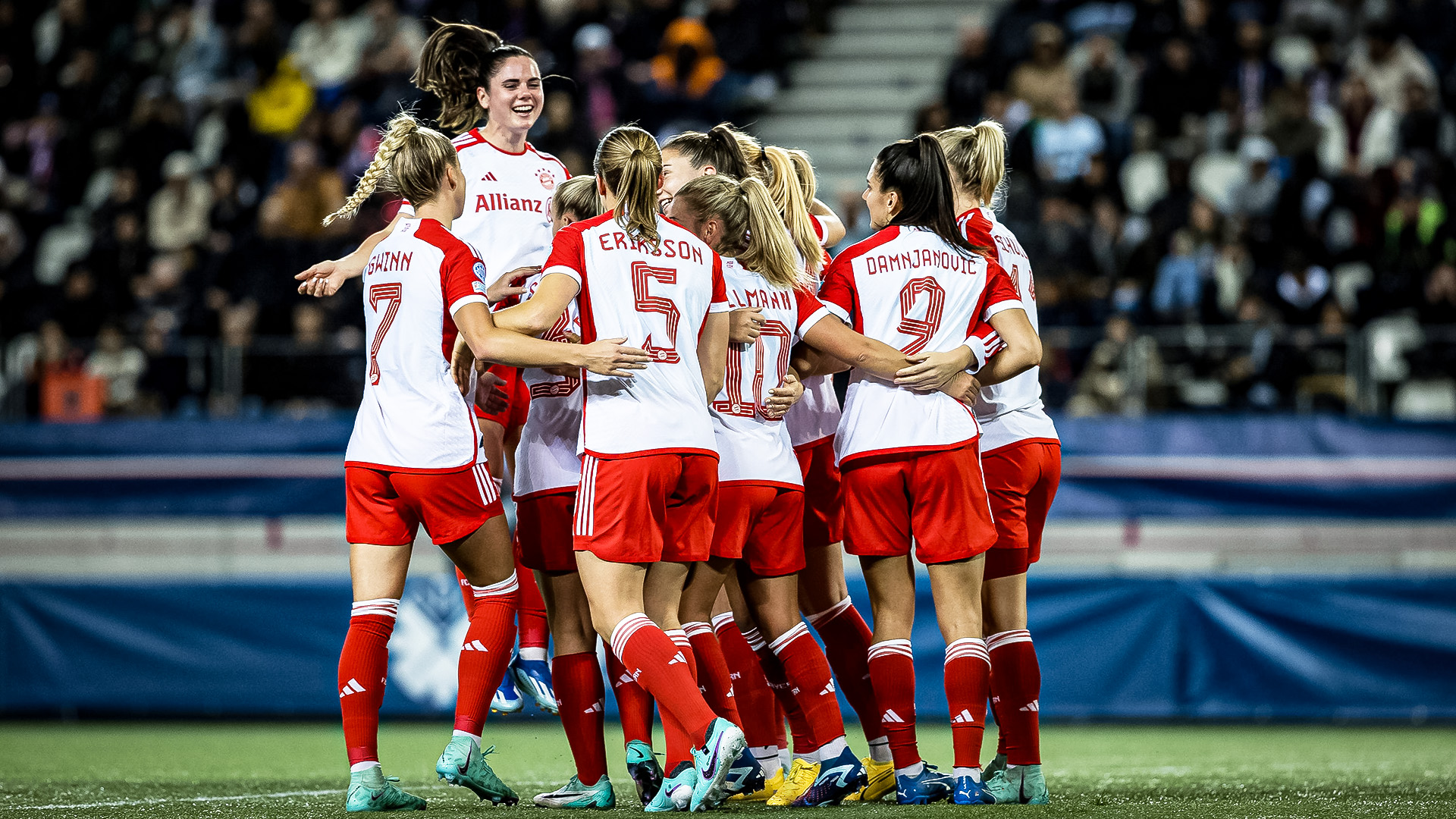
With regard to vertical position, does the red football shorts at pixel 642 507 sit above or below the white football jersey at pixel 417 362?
below

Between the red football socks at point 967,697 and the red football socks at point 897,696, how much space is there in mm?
145

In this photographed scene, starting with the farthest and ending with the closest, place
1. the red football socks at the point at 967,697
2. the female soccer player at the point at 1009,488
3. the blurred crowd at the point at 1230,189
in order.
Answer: the blurred crowd at the point at 1230,189 < the female soccer player at the point at 1009,488 < the red football socks at the point at 967,697

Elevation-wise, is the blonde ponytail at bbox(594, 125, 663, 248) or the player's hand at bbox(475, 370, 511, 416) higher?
the blonde ponytail at bbox(594, 125, 663, 248)

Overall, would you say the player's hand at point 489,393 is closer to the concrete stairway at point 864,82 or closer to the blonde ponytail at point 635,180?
the blonde ponytail at point 635,180

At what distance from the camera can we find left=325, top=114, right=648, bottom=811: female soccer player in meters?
5.62

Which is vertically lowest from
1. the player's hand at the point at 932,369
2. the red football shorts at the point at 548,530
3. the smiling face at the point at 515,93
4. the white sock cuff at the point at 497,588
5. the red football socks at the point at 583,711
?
the red football socks at the point at 583,711

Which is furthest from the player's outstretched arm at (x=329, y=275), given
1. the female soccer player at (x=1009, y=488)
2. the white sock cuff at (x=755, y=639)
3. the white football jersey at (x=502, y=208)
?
the female soccer player at (x=1009, y=488)

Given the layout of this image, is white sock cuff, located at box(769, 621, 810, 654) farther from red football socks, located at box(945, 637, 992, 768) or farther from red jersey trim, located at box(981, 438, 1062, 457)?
red jersey trim, located at box(981, 438, 1062, 457)

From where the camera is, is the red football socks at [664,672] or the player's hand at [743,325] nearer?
the red football socks at [664,672]

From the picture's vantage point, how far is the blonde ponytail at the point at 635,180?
18.3 feet

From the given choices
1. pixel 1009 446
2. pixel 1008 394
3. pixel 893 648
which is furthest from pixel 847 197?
pixel 893 648

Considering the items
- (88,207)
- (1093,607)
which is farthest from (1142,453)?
(88,207)

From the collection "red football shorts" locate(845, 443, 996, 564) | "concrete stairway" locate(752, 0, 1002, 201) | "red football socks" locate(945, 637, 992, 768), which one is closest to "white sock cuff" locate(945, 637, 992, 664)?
"red football socks" locate(945, 637, 992, 768)

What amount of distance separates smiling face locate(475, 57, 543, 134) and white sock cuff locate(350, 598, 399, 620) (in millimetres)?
2015
